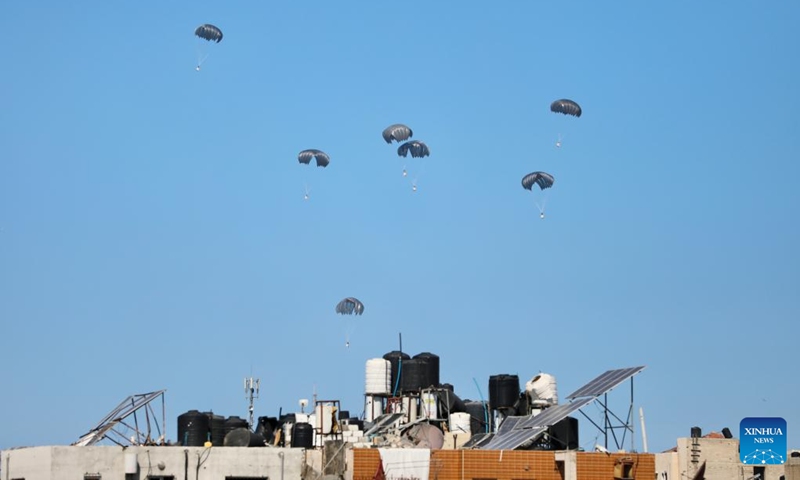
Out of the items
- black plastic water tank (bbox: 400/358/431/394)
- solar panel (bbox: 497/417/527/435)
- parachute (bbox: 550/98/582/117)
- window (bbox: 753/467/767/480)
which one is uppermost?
parachute (bbox: 550/98/582/117)

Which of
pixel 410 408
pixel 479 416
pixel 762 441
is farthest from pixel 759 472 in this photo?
pixel 410 408

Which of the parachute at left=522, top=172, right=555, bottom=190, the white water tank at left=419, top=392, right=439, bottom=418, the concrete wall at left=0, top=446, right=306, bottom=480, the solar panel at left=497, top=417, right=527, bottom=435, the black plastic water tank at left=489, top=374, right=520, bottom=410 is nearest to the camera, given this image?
the concrete wall at left=0, top=446, right=306, bottom=480

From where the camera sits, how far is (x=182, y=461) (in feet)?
254

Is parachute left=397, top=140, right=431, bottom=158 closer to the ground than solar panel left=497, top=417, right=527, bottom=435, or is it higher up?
higher up

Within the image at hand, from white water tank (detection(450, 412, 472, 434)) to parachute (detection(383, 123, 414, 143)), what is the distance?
79.5 feet

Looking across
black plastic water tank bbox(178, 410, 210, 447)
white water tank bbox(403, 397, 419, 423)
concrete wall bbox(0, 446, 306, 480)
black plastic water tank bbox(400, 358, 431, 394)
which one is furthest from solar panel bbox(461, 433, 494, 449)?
black plastic water tank bbox(178, 410, 210, 447)

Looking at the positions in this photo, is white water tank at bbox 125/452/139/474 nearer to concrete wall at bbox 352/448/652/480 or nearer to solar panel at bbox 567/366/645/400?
concrete wall at bbox 352/448/652/480

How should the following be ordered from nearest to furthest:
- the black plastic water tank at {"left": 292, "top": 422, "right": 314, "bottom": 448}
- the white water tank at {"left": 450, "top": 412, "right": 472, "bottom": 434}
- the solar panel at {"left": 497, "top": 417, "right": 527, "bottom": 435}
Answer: the black plastic water tank at {"left": 292, "top": 422, "right": 314, "bottom": 448}, the solar panel at {"left": 497, "top": 417, "right": 527, "bottom": 435}, the white water tank at {"left": 450, "top": 412, "right": 472, "bottom": 434}

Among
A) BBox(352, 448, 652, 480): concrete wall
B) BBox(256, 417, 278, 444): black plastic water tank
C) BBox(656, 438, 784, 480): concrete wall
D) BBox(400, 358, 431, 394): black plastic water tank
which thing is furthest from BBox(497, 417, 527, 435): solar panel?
BBox(256, 417, 278, 444): black plastic water tank

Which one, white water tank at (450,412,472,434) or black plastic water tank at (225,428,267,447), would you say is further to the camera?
white water tank at (450,412,472,434)

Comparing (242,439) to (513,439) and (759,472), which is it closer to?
(513,439)

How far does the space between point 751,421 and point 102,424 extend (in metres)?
33.1

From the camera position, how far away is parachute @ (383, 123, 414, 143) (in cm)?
10894

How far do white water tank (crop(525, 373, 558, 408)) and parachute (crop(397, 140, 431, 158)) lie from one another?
2258 centimetres
